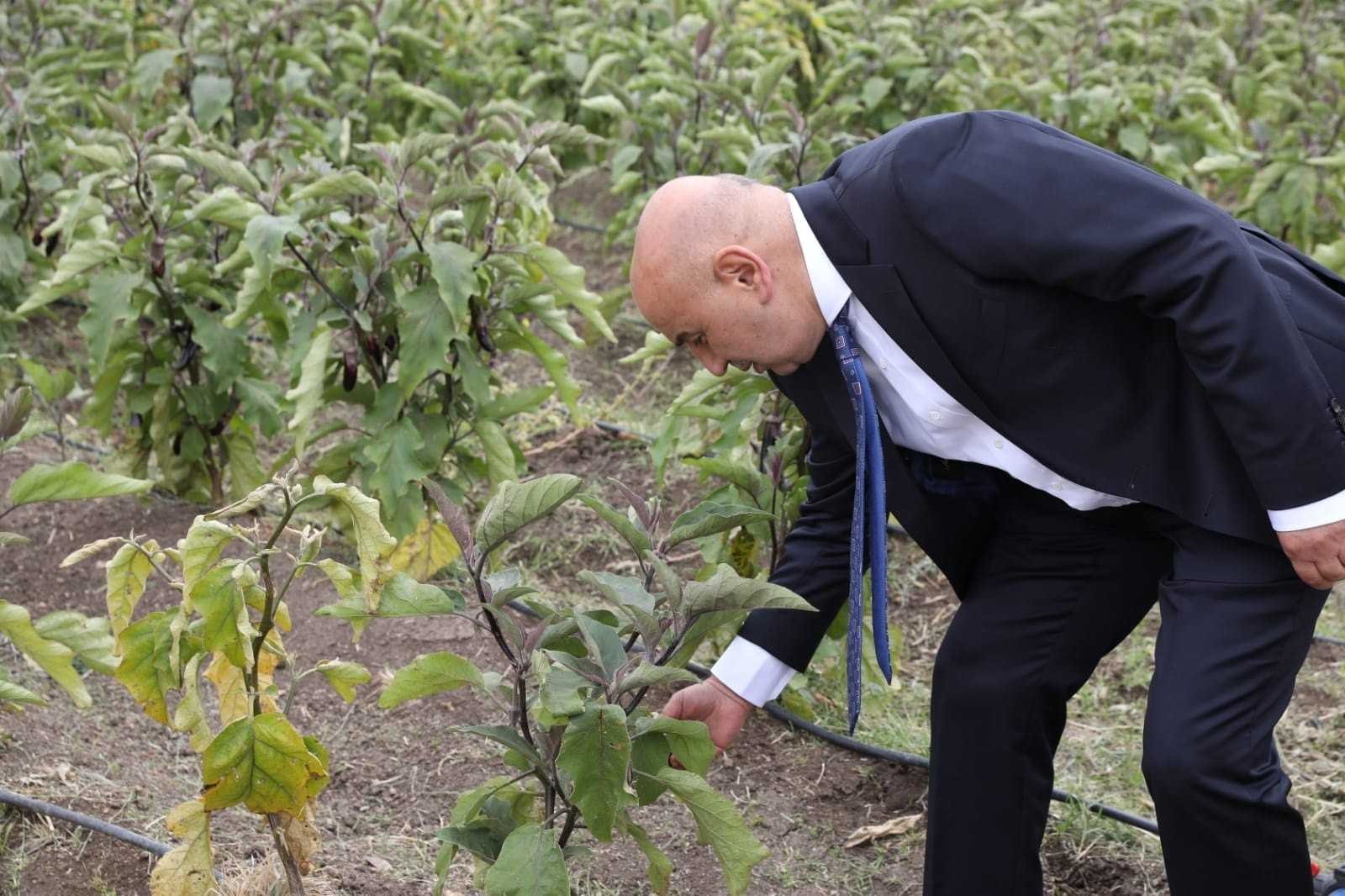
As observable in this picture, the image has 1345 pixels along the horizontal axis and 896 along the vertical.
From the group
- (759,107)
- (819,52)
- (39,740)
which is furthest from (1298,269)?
(819,52)

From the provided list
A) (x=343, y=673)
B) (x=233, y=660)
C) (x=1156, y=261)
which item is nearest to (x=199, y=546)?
(x=233, y=660)

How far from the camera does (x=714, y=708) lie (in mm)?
2369

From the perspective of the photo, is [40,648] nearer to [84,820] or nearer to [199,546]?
[84,820]

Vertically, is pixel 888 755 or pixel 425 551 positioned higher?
pixel 425 551

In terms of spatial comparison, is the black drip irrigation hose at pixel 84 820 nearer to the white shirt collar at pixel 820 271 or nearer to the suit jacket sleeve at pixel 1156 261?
the white shirt collar at pixel 820 271

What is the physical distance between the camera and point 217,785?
6.72ft

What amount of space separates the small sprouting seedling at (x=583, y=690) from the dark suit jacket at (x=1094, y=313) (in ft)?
1.23

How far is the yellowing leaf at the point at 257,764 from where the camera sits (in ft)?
6.57

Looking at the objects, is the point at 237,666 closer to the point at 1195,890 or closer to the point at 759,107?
the point at 1195,890

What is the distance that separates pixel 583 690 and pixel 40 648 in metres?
0.98

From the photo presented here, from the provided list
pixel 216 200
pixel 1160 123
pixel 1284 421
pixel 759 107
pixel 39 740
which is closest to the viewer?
pixel 1284 421

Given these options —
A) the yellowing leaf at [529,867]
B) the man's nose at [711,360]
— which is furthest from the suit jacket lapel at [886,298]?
the yellowing leaf at [529,867]

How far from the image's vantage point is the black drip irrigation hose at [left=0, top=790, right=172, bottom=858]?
2518 mm

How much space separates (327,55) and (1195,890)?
4594 mm
